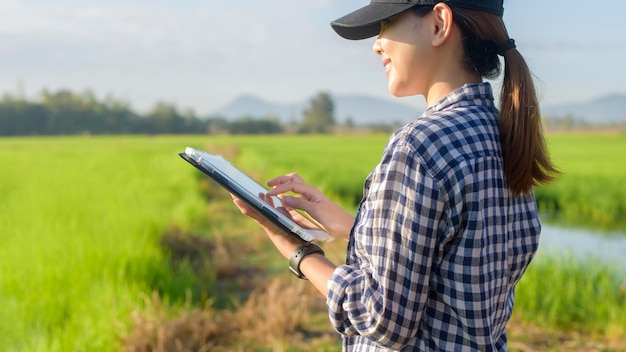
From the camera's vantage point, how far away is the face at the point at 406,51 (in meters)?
1.09

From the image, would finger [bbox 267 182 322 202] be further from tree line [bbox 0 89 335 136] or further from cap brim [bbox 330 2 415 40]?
tree line [bbox 0 89 335 136]

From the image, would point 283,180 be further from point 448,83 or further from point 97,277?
point 97,277

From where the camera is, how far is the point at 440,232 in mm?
989

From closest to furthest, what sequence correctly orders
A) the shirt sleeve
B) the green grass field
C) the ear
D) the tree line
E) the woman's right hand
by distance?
1. the shirt sleeve
2. the ear
3. the woman's right hand
4. the green grass field
5. the tree line

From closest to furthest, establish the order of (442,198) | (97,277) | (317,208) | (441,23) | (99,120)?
(442,198)
(441,23)
(317,208)
(97,277)
(99,120)

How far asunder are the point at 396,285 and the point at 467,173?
0.20m

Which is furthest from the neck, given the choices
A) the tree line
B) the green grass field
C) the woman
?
the tree line

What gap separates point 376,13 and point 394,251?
42 cm

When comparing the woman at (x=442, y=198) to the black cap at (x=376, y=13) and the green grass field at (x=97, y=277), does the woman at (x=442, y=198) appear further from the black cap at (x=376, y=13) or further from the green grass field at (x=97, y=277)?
the green grass field at (x=97, y=277)

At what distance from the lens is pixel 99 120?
42219 millimetres

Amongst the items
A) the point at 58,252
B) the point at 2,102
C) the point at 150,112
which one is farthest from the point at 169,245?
the point at 150,112

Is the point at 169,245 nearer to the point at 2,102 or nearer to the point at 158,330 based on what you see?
the point at 158,330

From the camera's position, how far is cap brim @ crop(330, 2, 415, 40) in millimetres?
1095

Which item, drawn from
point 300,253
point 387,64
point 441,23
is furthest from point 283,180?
point 441,23
